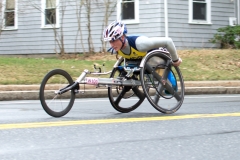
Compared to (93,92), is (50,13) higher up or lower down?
higher up

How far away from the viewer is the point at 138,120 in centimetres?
646

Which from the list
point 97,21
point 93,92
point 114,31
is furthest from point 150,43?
point 97,21

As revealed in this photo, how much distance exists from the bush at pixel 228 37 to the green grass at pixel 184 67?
2333 millimetres

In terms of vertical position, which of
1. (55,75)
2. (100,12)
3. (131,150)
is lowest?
(131,150)

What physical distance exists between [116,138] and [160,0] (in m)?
13.3

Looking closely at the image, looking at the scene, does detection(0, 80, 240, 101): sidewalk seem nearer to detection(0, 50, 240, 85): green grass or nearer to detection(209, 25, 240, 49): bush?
detection(0, 50, 240, 85): green grass

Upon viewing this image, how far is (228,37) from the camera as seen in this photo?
18.4 m

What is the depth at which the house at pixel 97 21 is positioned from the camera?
18.3m

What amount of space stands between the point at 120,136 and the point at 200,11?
14.5 meters

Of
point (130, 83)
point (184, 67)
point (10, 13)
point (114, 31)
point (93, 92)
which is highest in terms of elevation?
point (10, 13)

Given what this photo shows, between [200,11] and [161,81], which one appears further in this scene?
[200,11]

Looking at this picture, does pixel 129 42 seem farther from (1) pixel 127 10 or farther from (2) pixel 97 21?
(2) pixel 97 21

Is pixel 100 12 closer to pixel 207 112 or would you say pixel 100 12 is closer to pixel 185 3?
pixel 185 3

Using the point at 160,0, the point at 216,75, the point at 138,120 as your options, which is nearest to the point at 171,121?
the point at 138,120
